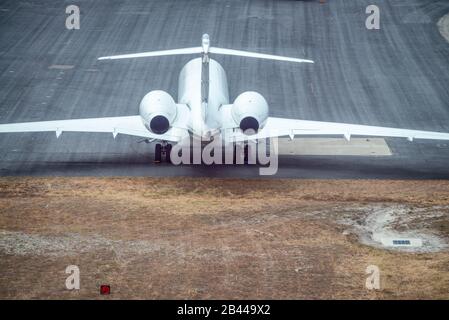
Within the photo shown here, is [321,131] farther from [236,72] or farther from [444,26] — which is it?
[444,26]

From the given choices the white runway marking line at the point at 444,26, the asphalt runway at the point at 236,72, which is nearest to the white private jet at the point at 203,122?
the asphalt runway at the point at 236,72

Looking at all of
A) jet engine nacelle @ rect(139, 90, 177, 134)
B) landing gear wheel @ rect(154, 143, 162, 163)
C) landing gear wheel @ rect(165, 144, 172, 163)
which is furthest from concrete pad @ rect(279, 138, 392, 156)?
jet engine nacelle @ rect(139, 90, 177, 134)

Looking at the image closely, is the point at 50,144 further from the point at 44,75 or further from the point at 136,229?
the point at 136,229

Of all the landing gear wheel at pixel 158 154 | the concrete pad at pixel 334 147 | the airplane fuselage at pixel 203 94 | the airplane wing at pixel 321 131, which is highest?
the airplane fuselage at pixel 203 94

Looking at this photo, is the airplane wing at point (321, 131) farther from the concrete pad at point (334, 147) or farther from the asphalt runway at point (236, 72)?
the concrete pad at point (334, 147)

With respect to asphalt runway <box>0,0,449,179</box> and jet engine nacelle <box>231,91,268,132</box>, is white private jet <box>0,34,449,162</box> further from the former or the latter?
asphalt runway <box>0,0,449,179</box>

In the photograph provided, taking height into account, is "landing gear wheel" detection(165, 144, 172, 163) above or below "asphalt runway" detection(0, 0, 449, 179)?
below

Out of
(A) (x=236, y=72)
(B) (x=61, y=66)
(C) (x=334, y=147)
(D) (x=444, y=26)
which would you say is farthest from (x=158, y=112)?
(D) (x=444, y=26)
